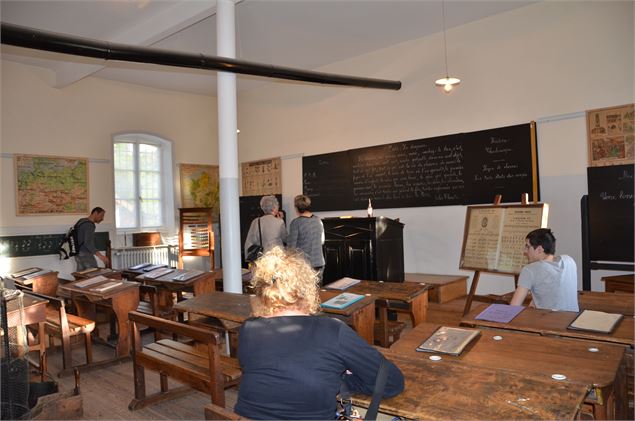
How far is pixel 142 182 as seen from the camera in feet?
31.1

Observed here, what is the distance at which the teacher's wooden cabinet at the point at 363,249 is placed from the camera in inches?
238

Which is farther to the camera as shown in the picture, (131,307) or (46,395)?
(131,307)

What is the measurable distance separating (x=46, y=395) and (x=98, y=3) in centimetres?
458

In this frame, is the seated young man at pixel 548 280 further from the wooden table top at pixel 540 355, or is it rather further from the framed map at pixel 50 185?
the framed map at pixel 50 185

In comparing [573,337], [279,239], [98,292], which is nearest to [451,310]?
[279,239]

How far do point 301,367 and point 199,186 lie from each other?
8840mm

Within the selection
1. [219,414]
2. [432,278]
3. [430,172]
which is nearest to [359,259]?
[432,278]

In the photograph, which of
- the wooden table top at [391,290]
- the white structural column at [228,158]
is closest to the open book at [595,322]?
the wooden table top at [391,290]

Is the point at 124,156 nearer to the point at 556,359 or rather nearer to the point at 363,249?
the point at 363,249

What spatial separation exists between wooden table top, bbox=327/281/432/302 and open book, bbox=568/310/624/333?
4.16ft

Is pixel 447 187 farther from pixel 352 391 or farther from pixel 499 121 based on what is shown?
pixel 352 391

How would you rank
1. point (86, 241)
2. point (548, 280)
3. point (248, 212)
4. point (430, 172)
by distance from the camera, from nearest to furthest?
point (548, 280) < point (430, 172) < point (86, 241) < point (248, 212)

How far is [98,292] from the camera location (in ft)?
15.3

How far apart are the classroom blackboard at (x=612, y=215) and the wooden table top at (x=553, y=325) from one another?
284cm
